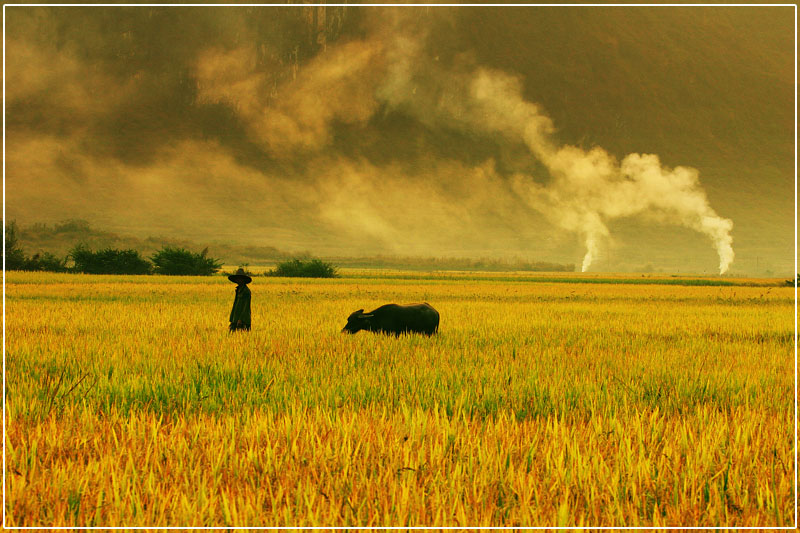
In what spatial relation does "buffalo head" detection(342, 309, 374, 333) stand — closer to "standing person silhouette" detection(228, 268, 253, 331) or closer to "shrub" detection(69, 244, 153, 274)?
"standing person silhouette" detection(228, 268, 253, 331)

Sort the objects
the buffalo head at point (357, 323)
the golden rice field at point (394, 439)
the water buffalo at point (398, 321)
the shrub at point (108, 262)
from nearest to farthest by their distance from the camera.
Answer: the golden rice field at point (394, 439)
the buffalo head at point (357, 323)
the water buffalo at point (398, 321)
the shrub at point (108, 262)

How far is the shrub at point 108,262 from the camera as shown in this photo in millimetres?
47656

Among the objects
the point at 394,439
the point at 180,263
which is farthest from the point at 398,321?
the point at 180,263

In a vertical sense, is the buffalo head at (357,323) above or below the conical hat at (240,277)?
below

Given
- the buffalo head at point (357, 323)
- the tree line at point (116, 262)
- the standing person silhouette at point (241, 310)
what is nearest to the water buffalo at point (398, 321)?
the buffalo head at point (357, 323)

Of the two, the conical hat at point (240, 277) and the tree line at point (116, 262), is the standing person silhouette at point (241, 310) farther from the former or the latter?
the tree line at point (116, 262)

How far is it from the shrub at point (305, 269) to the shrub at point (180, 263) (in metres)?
9.63

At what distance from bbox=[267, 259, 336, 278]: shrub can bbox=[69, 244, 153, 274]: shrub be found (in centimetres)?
1572

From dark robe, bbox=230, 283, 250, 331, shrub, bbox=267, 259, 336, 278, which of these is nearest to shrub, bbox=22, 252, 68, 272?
shrub, bbox=267, 259, 336, 278

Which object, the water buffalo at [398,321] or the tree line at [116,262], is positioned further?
the tree line at [116,262]

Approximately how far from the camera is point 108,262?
48.4 m

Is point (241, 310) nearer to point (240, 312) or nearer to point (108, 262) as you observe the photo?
point (240, 312)

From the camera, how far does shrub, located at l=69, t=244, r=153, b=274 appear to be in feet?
156

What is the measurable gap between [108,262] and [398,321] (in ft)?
166
